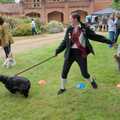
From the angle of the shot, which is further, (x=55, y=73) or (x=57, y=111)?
(x=55, y=73)

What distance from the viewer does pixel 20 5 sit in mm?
64312

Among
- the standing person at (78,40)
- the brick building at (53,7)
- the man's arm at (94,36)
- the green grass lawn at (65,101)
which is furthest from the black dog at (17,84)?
the brick building at (53,7)

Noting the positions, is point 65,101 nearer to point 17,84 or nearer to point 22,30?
point 17,84

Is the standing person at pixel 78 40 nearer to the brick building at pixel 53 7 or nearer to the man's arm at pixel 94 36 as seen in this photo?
the man's arm at pixel 94 36

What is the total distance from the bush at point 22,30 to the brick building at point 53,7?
26679 millimetres

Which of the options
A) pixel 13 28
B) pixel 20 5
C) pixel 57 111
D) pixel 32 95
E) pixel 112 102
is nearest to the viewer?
pixel 57 111

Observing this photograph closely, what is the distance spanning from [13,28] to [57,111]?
28.9 meters

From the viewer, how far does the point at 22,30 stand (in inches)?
1417

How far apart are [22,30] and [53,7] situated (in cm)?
2883

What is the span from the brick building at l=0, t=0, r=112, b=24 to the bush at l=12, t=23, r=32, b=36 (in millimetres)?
26679

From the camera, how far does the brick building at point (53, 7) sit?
208ft

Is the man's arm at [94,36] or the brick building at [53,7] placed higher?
the man's arm at [94,36]

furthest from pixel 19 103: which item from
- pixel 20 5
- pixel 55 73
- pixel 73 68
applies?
pixel 20 5

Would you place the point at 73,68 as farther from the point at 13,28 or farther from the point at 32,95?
the point at 13,28
